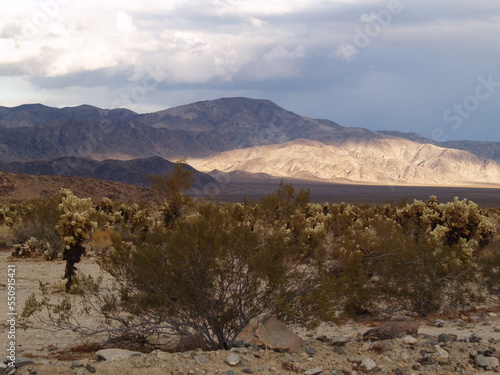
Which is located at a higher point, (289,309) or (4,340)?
(289,309)

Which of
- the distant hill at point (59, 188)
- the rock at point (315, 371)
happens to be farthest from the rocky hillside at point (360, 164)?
the rock at point (315, 371)

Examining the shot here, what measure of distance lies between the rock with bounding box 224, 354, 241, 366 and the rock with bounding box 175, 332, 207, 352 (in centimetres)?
110

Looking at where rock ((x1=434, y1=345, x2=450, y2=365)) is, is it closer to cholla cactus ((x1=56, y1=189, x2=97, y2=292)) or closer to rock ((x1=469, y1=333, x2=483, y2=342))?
rock ((x1=469, y1=333, x2=483, y2=342))

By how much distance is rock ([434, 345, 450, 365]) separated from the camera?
25.9 ft

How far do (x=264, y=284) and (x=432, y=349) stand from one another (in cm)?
285

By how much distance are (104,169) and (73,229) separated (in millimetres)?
113697

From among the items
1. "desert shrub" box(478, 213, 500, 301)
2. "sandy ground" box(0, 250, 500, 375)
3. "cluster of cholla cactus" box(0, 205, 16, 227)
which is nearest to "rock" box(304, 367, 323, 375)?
"sandy ground" box(0, 250, 500, 375)

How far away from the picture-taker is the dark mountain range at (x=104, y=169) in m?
118

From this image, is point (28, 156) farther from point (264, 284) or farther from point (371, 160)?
point (264, 284)

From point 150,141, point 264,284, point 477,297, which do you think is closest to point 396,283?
point 477,297

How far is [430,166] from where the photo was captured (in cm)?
17238

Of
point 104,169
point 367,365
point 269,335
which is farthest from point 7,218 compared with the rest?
point 104,169

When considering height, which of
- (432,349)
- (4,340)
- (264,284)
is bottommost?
(4,340)

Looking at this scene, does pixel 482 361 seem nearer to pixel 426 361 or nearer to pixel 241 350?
pixel 426 361
